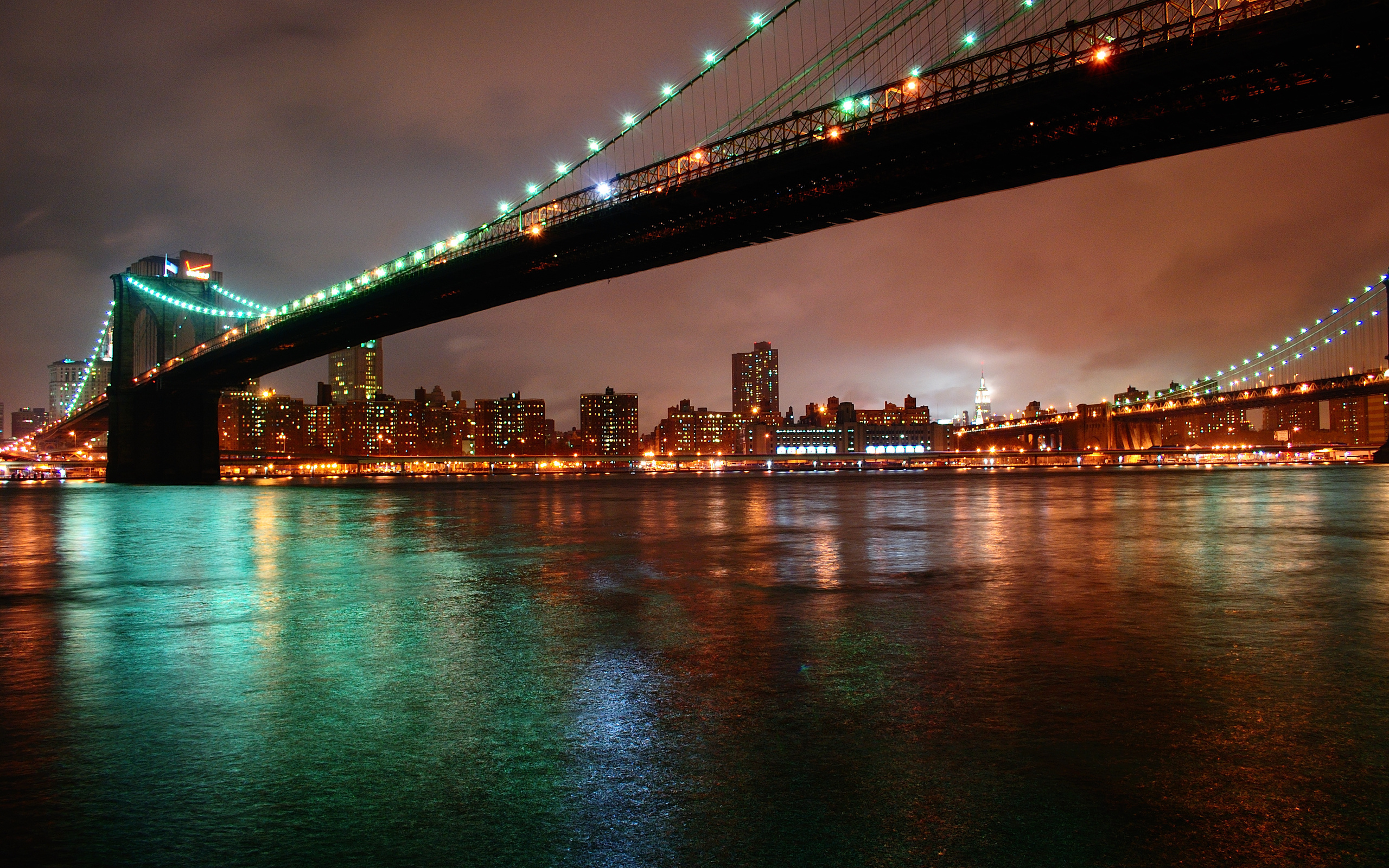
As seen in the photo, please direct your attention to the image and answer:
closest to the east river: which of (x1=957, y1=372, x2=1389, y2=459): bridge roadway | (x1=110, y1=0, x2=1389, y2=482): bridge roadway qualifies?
(x1=110, y1=0, x2=1389, y2=482): bridge roadway

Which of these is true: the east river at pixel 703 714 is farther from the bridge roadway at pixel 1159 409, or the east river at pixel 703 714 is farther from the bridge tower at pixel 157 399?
the bridge roadway at pixel 1159 409

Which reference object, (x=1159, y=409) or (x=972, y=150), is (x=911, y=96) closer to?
(x=972, y=150)

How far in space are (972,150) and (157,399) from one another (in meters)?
61.3

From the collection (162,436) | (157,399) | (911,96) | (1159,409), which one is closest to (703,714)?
(911,96)

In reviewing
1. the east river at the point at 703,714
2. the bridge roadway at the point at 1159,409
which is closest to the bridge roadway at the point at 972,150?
the east river at the point at 703,714

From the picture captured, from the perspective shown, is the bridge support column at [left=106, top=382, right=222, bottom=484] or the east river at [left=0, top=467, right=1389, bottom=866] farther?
the bridge support column at [left=106, top=382, right=222, bottom=484]

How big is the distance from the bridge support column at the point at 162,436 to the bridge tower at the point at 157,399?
0.04 meters

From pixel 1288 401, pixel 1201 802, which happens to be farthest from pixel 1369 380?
pixel 1201 802

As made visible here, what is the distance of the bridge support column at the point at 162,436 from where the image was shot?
208 feet

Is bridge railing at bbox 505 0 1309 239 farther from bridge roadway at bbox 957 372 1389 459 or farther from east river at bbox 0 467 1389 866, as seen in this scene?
bridge roadway at bbox 957 372 1389 459

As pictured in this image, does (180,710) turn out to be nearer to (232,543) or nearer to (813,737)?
(813,737)

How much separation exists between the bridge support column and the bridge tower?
42 millimetres

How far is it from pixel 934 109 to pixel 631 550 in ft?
69.9

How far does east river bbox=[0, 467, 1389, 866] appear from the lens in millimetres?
3457
